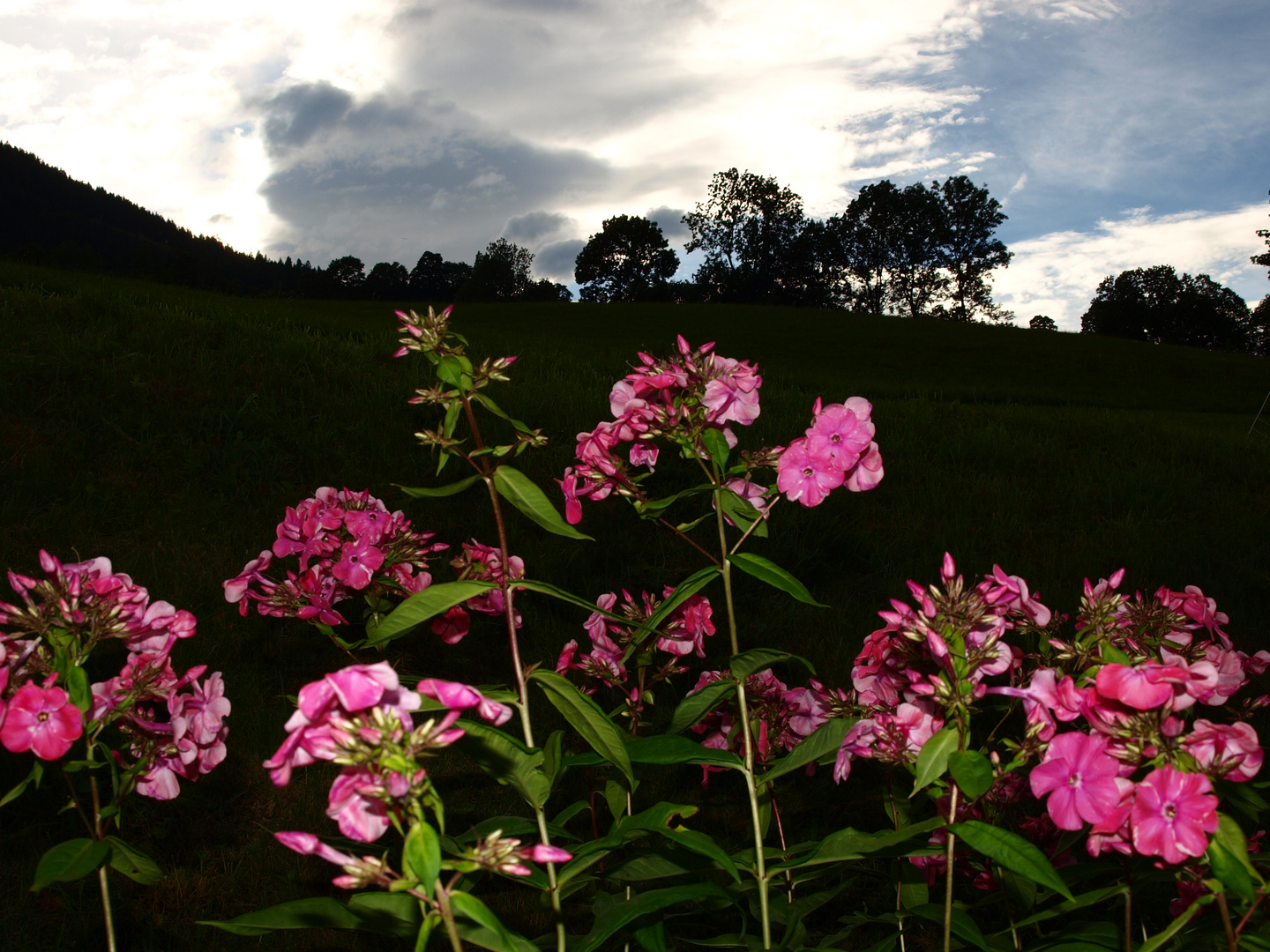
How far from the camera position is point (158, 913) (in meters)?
Answer: 2.28

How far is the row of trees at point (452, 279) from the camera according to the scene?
Result: 210 ft

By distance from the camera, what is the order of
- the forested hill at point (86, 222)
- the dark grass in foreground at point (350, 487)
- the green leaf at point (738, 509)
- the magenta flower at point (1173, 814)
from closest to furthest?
the magenta flower at point (1173, 814), the green leaf at point (738, 509), the dark grass in foreground at point (350, 487), the forested hill at point (86, 222)

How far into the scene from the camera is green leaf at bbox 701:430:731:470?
1.39 metres

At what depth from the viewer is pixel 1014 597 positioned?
1.10 m

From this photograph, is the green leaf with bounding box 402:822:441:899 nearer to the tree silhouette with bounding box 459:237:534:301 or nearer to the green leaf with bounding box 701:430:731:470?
the green leaf with bounding box 701:430:731:470

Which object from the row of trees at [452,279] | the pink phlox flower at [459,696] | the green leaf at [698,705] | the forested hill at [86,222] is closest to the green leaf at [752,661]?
the green leaf at [698,705]

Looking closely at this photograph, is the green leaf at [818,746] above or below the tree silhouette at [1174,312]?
below

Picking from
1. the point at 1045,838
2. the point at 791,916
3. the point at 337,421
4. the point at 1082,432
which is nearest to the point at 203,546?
the point at 337,421

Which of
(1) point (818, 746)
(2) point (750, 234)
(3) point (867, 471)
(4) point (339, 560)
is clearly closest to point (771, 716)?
(1) point (818, 746)

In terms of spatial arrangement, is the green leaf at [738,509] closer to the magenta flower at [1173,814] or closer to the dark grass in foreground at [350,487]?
the magenta flower at [1173,814]

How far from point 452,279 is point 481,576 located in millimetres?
82905

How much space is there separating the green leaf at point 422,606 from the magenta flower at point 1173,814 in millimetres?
813

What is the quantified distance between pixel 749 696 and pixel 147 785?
46.3 inches

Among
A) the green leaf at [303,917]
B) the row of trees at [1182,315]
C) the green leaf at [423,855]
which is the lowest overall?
the green leaf at [303,917]
